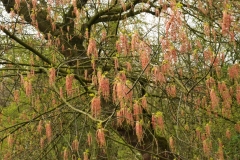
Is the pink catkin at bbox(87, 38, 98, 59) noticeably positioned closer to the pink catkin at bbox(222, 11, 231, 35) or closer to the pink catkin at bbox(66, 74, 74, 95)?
the pink catkin at bbox(66, 74, 74, 95)

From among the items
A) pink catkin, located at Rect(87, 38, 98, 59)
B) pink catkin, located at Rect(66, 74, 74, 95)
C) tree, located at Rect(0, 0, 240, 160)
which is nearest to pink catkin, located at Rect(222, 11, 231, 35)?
tree, located at Rect(0, 0, 240, 160)

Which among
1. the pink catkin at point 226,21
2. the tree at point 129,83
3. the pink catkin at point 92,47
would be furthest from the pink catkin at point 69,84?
the pink catkin at point 226,21

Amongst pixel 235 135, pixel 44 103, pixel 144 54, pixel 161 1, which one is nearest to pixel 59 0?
pixel 161 1

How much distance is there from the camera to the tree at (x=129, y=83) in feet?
10.6

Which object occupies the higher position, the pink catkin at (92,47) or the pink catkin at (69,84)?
the pink catkin at (92,47)

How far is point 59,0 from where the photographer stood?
162 inches

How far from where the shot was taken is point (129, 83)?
324cm

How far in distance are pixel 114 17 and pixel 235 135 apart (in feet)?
12.5

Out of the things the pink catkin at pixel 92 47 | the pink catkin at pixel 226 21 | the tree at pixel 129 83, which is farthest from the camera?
the pink catkin at pixel 92 47

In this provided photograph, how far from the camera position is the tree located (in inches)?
128

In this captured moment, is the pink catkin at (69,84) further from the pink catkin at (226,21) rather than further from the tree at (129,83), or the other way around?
the pink catkin at (226,21)

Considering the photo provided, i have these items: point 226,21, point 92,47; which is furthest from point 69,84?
point 226,21

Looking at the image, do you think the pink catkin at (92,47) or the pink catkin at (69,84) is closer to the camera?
the pink catkin at (69,84)

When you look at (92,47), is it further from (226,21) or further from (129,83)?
(226,21)
